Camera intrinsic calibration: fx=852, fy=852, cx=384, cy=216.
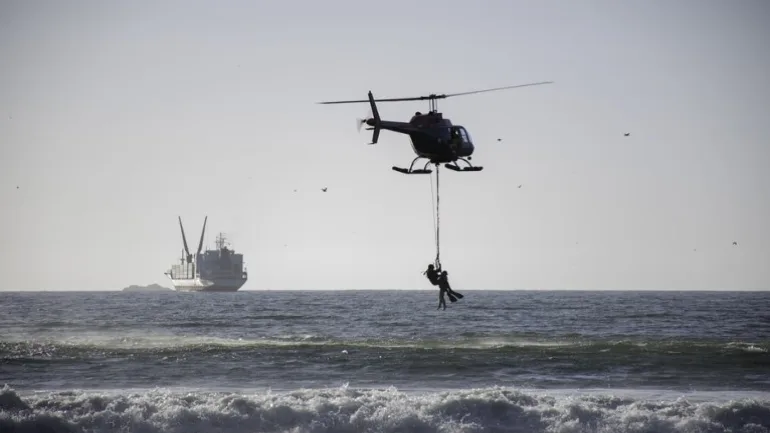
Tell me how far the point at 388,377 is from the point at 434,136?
13.9 metres

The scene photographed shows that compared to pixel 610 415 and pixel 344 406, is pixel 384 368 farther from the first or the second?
pixel 610 415

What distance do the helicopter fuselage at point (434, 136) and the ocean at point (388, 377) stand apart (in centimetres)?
838

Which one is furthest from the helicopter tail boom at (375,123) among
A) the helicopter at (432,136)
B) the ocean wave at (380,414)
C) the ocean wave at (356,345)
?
the ocean wave at (356,345)

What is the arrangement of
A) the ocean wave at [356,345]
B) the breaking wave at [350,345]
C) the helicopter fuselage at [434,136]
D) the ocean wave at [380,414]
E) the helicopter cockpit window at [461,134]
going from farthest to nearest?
the breaking wave at [350,345] → the ocean wave at [356,345] → the helicopter cockpit window at [461,134] → the helicopter fuselage at [434,136] → the ocean wave at [380,414]

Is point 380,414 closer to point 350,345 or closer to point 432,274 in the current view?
point 432,274

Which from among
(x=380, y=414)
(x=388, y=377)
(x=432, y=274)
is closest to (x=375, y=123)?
(x=432, y=274)

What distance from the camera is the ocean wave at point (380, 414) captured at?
27750 mm

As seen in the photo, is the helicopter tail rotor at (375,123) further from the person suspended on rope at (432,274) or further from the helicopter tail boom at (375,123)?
the person suspended on rope at (432,274)

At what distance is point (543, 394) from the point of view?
108ft

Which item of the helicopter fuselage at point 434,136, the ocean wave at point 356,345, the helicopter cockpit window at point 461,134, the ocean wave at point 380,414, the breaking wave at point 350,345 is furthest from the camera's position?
the breaking wave at point 350,345

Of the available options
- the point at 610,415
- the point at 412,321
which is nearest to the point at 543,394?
the point at 610,415

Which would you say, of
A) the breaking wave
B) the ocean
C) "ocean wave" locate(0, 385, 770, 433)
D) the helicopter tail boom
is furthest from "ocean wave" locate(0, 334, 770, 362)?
the helicopter tail boom

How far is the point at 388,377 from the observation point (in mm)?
38562

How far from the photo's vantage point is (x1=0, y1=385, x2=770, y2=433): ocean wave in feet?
91.0
